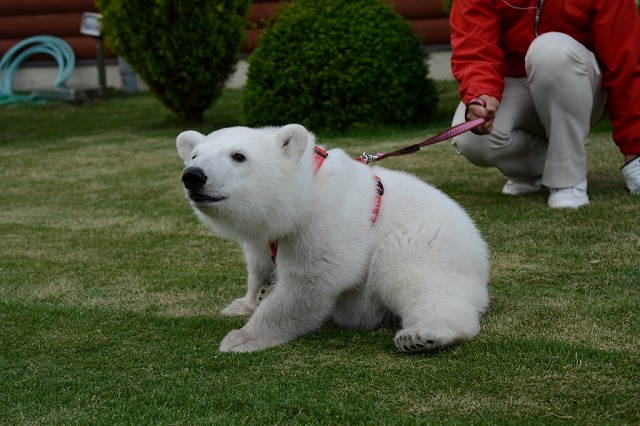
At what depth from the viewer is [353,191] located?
321 centimetres

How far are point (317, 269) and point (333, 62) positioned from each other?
17.9ft

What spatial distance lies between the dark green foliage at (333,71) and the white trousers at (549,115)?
309 cm

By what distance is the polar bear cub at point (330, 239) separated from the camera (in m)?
2.95

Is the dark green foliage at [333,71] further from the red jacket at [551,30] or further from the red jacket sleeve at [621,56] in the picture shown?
the red jacket sleeve at [621,56]

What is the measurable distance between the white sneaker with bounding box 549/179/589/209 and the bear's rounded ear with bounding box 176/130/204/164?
2532mm

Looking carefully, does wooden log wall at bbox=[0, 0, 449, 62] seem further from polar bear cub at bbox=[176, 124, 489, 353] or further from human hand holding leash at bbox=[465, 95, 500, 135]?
polar bear cub at bbox=[176, 124, 489, 353]

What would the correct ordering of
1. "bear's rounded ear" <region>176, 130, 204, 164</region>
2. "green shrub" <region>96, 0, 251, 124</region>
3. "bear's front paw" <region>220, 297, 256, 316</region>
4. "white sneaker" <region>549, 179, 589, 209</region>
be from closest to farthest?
"bear's rounded ear" <region>176, 130, 204, 164</region> < "bear's front paw" <region>220, 297, 256, 316</region> < "white sneaker" <region>549, 179, 589, 209</region> < "green shrub" <region>96, 0, 251, 124</region>

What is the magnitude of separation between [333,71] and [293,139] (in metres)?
5.36

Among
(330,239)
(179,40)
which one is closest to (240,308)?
(330,239)

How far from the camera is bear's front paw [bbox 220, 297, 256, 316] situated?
3.52 metres

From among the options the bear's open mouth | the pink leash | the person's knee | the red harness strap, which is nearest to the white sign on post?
the person's knee

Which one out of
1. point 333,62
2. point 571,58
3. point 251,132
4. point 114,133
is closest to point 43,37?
point 114,133

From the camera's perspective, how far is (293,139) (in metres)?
3.06

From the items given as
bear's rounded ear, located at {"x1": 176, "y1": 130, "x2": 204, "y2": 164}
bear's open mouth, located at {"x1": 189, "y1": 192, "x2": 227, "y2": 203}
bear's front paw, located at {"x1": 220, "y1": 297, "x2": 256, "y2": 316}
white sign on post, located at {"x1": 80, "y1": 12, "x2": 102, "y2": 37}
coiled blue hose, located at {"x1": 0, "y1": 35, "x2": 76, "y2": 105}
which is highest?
bear's rounded ear, located at {"x1": 176, "y1": 130, "x2": 204, "y2": 164}
